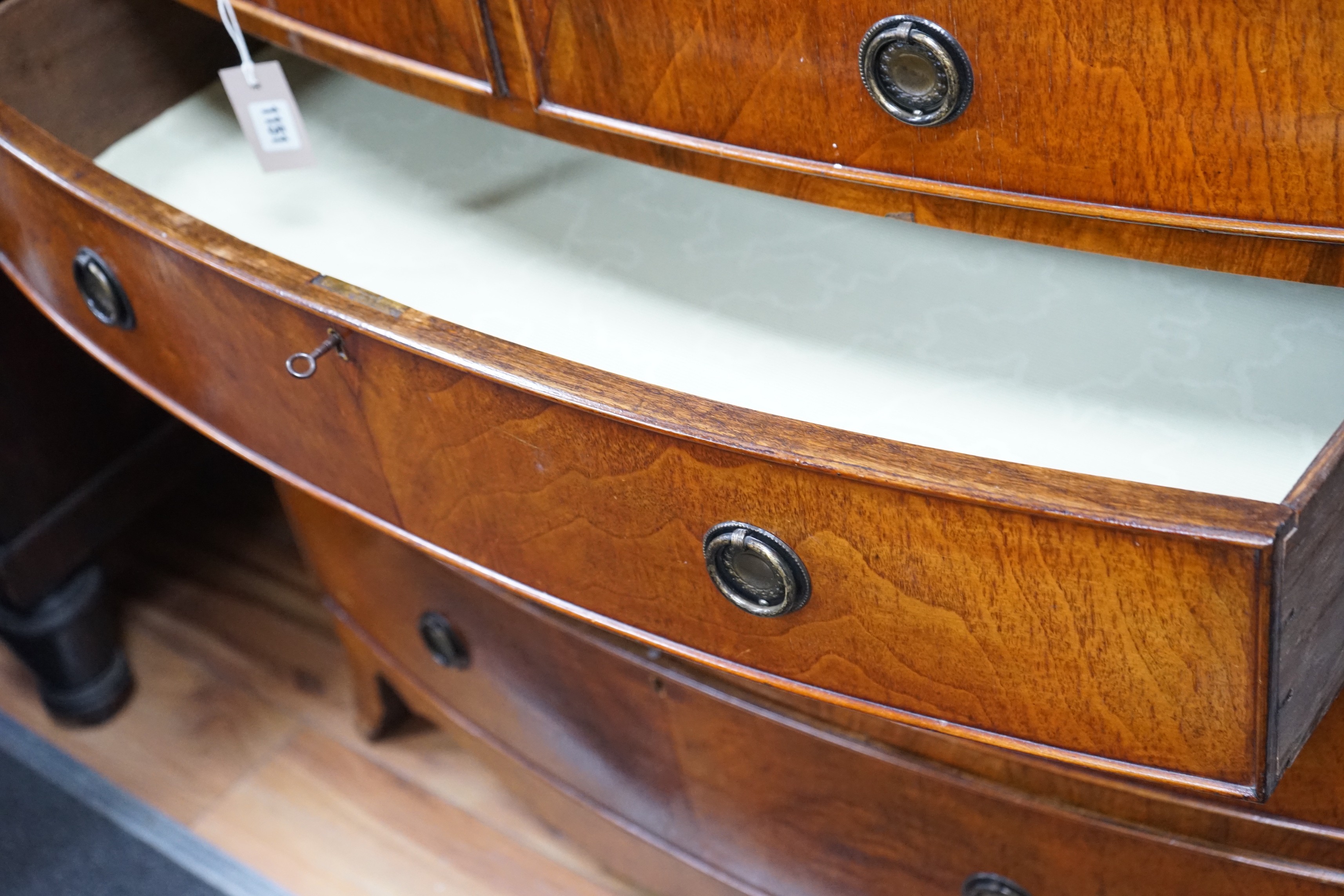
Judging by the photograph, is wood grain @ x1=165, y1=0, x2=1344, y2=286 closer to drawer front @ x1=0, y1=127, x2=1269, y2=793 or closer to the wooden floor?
drawer front @ x1=0, y1=127, x2=1269, y2=793

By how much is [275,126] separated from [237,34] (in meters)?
0.05

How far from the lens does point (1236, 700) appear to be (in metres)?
0.37

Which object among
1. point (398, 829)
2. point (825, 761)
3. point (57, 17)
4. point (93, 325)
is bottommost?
point (398, 829)

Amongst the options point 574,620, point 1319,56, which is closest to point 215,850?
point 574,620

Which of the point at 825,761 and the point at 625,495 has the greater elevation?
the point at 625,495

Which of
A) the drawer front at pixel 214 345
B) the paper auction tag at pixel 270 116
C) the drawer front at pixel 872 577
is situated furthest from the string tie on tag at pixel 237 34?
the drawer front at pixel 872 577

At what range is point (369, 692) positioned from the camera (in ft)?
3.23

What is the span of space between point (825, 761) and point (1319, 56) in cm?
38

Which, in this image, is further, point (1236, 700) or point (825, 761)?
point (825, 761)

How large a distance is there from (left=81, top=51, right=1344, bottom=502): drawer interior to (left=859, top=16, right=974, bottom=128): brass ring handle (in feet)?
0.35

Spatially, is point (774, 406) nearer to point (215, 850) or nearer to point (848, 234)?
point (848, 234)

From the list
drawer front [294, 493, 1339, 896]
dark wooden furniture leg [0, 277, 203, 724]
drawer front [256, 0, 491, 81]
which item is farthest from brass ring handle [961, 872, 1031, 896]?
dark wooden furniture leg [0, 277, 203, 724]

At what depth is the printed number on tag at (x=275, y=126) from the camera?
0.65 meters

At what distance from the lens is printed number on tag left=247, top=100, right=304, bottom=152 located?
65 cm
